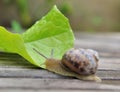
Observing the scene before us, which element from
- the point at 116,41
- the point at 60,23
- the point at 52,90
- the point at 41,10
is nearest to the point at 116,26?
the point at 41,10

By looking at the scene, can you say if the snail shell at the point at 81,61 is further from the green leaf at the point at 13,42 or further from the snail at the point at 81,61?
the green leaf at the point at 13,42

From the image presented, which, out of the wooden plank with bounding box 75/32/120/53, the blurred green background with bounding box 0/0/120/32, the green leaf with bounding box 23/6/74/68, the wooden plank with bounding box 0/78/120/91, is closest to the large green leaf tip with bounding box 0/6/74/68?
the green leaf with bounding box 23/6/74/68

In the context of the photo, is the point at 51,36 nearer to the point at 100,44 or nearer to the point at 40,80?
the point at 40,80

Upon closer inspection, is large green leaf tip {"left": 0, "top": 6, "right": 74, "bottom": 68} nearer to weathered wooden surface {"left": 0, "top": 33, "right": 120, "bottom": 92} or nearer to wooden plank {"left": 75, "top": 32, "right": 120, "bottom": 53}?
weathered wooden surface {"left": 0, "top": 33, "right": 120, "bottom": 92}

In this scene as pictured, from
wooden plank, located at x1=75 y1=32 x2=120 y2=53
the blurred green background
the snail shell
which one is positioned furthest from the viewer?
the blurred green background

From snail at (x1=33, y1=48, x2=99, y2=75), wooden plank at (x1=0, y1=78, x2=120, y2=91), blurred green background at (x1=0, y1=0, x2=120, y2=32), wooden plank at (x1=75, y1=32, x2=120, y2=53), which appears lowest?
wooden plank at (x1=0, y1=78, x2=120, y2=91)
